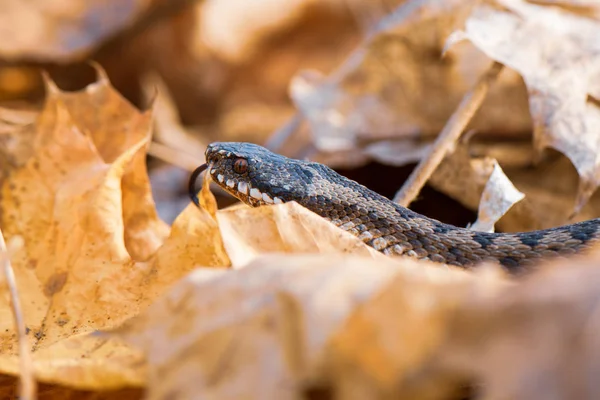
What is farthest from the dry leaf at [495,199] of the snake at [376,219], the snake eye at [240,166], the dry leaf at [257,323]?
the dry leaf at [257,323]

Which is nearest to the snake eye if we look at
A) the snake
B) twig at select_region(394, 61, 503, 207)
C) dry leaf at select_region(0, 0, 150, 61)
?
the snake

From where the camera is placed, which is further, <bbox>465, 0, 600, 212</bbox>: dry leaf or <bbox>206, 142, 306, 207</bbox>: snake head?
<bbox>465, 0, 600, 212</bbox>: dry leaf

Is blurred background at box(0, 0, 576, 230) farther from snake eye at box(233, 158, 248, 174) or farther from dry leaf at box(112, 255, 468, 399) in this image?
dry leaf at box(112, 255, 468, 399)

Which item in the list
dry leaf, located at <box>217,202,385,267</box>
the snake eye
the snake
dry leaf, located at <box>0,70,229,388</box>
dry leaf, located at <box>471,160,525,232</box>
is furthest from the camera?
the snake eye

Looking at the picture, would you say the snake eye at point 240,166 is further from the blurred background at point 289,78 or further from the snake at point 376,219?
the blurred background at point 289,78

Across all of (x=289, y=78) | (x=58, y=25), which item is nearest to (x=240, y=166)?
(x=58, y=25)

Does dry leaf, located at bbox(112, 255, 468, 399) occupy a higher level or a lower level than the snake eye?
lower

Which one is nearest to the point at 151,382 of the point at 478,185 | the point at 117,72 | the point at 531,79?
the point at 478,185
